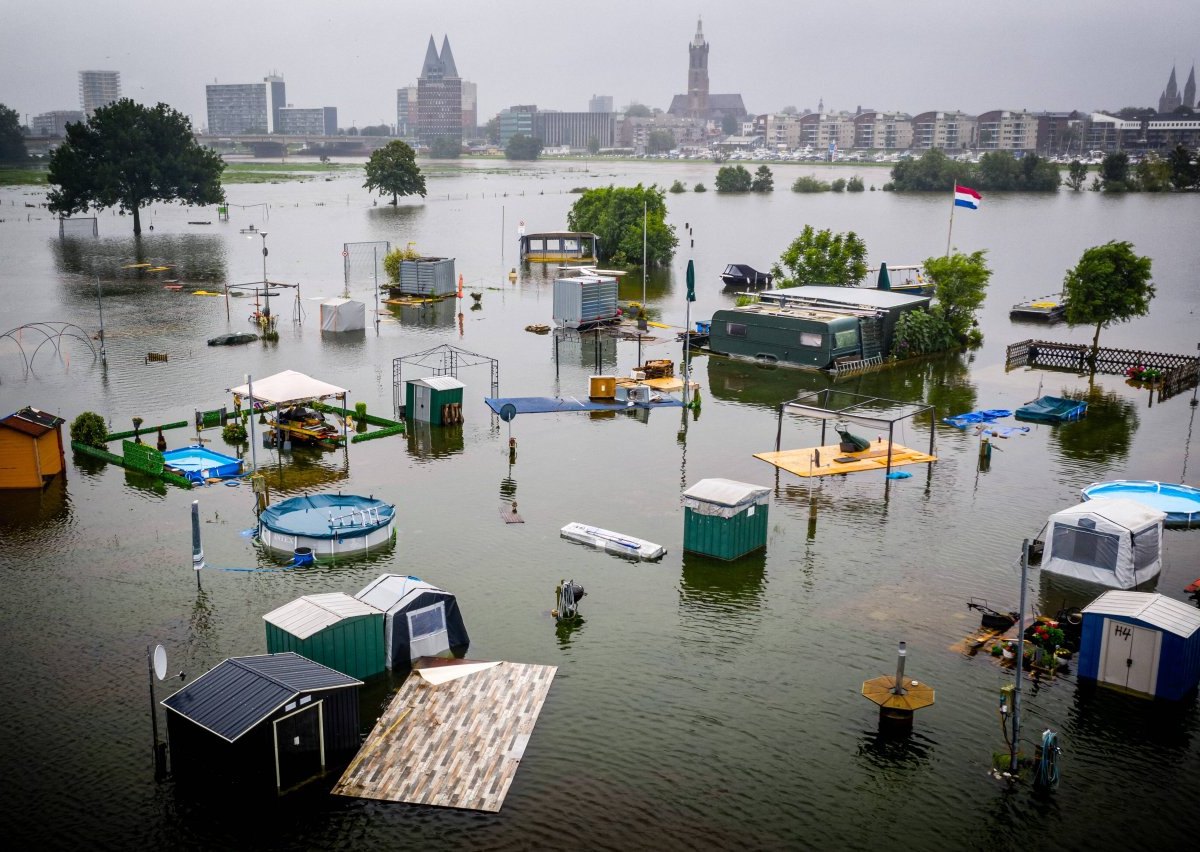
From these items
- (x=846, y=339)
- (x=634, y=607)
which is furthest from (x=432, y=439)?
(x=846, y=339)

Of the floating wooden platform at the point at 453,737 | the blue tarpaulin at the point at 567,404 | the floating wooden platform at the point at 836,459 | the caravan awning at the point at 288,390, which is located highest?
the caravan awning at the point at 288,390

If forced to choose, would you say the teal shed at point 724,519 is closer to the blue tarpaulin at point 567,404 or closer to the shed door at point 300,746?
the shed door at point 300,746

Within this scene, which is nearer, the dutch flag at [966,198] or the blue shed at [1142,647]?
the blue shed at [1142,647]

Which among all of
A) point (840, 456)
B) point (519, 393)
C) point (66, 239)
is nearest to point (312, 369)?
point (519, 393)

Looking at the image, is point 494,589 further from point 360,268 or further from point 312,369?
point 360,268

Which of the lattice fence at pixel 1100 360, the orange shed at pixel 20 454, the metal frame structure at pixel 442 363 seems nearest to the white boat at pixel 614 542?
the metal frame structure at pixel 442 363

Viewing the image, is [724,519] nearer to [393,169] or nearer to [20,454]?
[20,454]

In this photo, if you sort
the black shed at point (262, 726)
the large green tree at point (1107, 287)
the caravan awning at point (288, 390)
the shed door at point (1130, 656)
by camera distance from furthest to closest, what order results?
the large green tree at point (1107, 287) → the caravan awning at point (288, 390) → the shed door at point (1130, 656) → the black shed at point (262, 726)
